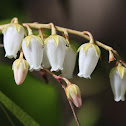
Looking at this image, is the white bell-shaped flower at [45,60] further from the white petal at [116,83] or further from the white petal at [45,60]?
the white petal at [116,83]

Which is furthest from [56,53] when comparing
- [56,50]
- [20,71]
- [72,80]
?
[72,80]

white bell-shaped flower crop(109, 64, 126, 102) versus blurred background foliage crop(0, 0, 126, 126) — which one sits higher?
white bell-shaped flower crop(109, 64, 126, 102)

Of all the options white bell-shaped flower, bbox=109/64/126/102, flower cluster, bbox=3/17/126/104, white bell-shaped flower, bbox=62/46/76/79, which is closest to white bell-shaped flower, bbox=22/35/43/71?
flower cluster, bbox=3/17/126/104

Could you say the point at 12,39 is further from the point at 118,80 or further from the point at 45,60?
the point at 118,80

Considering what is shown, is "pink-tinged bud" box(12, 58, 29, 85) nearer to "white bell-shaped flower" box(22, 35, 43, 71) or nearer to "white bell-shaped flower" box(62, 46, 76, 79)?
"white bell-shaped flower" box(22, 35, 43, 71)

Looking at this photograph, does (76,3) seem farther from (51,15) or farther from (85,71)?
(85,71)

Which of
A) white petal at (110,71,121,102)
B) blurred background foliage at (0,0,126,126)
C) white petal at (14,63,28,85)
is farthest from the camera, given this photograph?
blurred background foliage at (0,0,126,126)
